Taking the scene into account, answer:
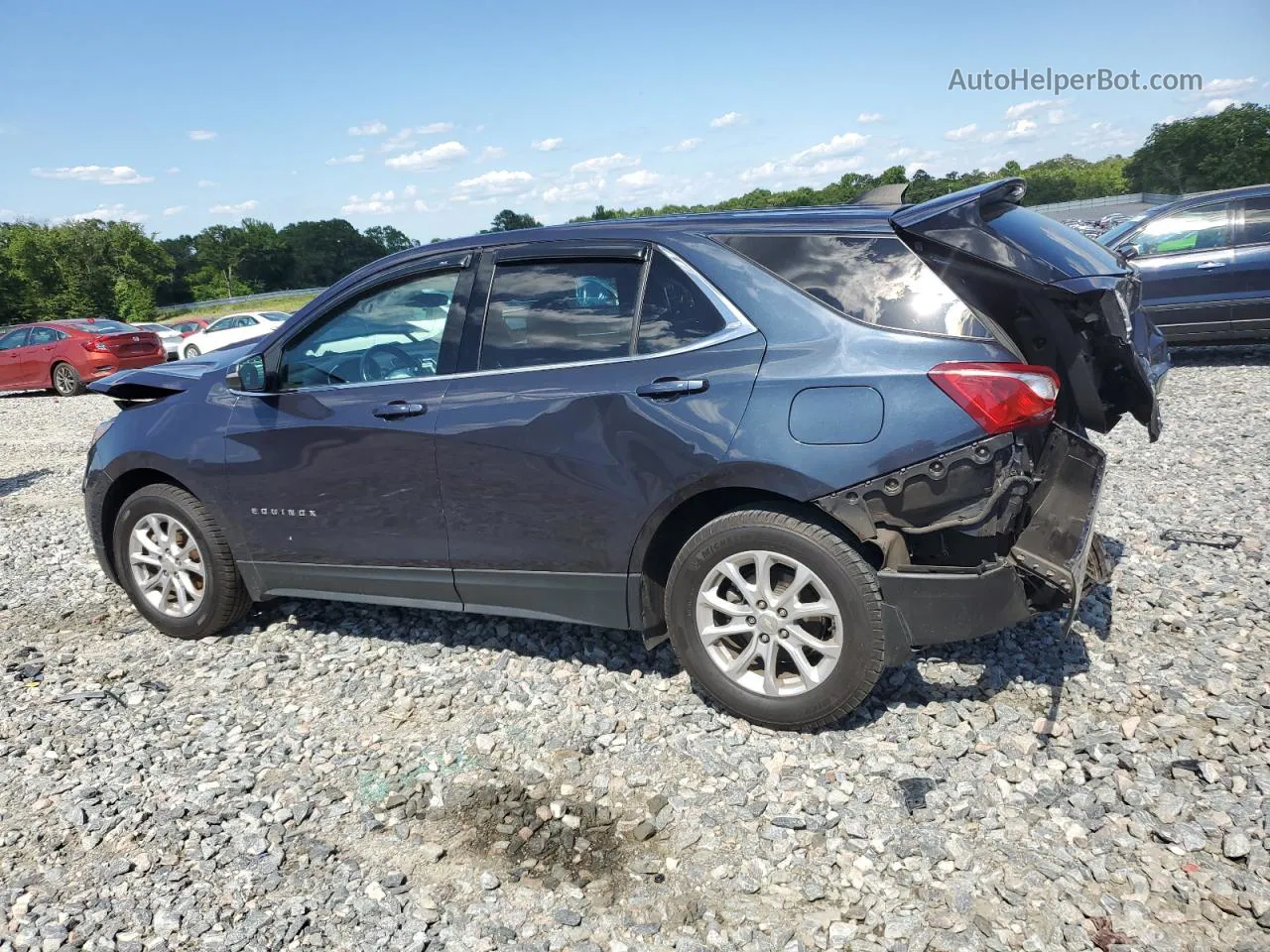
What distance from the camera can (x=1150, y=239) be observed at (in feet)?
33.8

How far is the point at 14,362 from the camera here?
18953 mm

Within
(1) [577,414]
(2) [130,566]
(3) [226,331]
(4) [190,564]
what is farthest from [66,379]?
(1) [577,414]

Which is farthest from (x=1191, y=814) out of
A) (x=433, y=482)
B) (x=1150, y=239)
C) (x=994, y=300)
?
(x=1150, y=239)

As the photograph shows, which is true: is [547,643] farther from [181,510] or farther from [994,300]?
[994,300]

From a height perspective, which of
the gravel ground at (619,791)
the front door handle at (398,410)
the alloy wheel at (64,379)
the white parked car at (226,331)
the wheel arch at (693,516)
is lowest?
the gravel ground at (619,791)

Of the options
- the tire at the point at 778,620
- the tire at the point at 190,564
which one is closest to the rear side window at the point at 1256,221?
the tire at the point at 778,620

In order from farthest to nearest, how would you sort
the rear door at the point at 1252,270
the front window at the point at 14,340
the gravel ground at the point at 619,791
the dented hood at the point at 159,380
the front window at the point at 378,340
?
the front window at the point at 14,340, the rear door at the point at 1252,270, the dented hood at the point at 159,380, the front window at the point at 378,340, the gravel ground at the point at 619,791

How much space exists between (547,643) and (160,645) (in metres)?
2.01

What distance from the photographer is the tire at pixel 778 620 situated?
3279mm

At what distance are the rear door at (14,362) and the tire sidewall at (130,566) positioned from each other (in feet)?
55.7

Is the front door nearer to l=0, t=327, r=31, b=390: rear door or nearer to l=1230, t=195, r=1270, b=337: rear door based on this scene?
l=1230, t=195, r=1270, b=337: rear door

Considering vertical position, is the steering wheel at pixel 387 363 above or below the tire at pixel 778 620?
above

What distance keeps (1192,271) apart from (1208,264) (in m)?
0.16

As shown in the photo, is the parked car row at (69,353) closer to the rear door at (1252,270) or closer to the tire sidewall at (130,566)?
the tire sidewall at (130,566)
